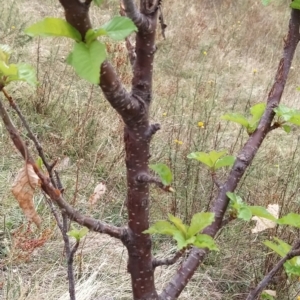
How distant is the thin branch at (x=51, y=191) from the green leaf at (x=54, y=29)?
9 centimetres

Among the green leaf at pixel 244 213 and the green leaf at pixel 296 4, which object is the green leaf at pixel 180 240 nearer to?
the green leaf at pixel 244 213

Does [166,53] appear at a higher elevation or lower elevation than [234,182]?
lower

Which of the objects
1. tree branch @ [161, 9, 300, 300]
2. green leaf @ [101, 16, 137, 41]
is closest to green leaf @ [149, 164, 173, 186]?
tree branch @ [161, 9, 300, 300]

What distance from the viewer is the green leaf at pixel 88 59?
46 cm

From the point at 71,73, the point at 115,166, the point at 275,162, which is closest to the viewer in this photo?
the point at 115,166

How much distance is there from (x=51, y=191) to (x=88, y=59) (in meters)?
0.20

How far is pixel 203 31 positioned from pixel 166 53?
43.2 inches

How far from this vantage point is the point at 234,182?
818 millimetres

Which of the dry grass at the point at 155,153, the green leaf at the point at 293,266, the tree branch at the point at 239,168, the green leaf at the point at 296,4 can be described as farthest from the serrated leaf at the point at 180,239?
the dry grass at the point at 155,153

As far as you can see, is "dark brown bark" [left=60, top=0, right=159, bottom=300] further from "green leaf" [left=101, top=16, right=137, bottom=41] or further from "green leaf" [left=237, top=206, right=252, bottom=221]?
"green leaf" [left=237, top=206, right=252, bottom=221]

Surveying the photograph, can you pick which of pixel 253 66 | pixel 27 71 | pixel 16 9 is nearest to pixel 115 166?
pixel 27 71

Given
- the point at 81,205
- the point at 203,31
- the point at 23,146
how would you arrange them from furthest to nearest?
1. the point at 203,31
2. the point at 81,205
3. the point at 23,146

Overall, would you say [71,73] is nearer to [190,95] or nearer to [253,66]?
[190,95]

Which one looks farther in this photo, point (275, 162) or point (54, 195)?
point (275, 162)
